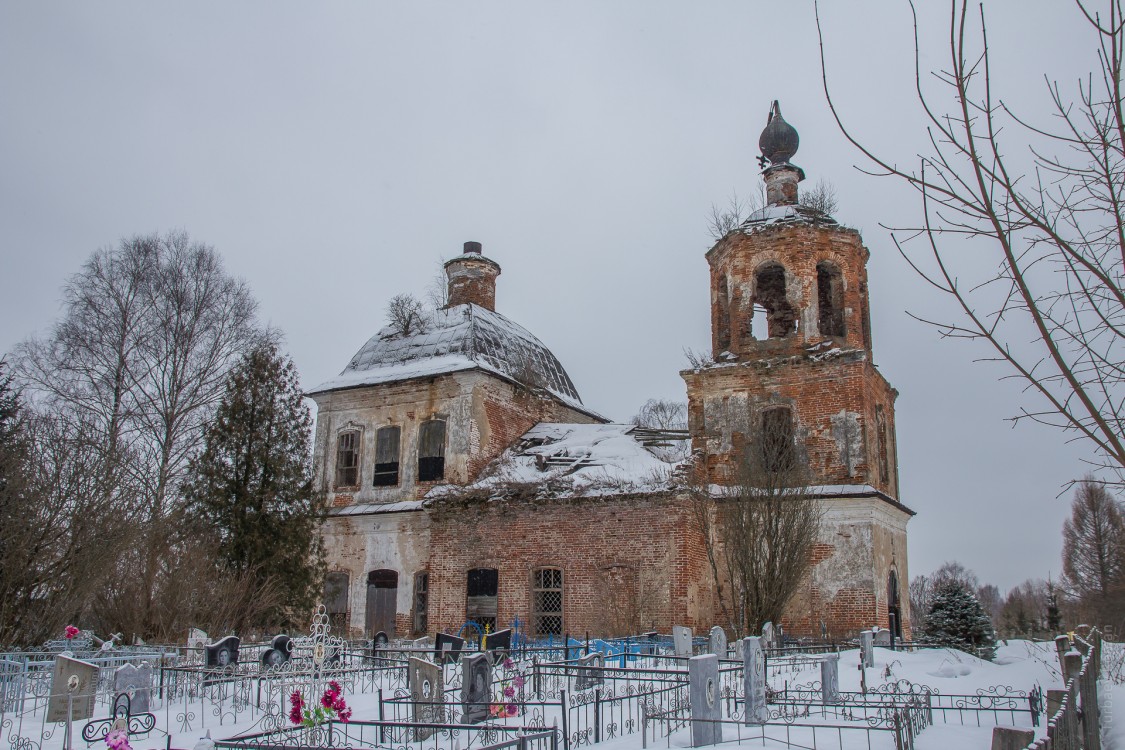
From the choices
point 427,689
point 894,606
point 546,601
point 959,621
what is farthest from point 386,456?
point 959,621

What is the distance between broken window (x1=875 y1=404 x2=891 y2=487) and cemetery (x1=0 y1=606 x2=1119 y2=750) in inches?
189

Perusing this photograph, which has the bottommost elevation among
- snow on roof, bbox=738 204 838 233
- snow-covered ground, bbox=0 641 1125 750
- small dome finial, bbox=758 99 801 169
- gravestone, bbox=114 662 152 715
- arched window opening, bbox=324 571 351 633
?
snow-covered ground, bbox=0 641 1125 750

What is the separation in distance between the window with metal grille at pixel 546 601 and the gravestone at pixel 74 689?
34.8 feet

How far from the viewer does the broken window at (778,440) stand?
63.3ft

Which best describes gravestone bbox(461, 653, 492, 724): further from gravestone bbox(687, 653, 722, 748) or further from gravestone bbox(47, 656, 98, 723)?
gravestone bbox(47, 656, 98, 723)

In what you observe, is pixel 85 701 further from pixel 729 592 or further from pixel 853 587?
pixel 853 587

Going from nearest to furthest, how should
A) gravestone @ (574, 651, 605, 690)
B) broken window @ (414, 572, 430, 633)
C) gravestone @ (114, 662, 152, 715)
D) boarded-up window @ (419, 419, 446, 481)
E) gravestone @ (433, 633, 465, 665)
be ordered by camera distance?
1. gravestone @ (114, 662, 152, 715)
2. gravestone @ (574, 651, 605, 690)
3. gravestone @ (433, 633, 465, 665)
4. broken window @ (414, 572, 430, 633)
5. boarded-up window @ (419, 419, 446, 481)

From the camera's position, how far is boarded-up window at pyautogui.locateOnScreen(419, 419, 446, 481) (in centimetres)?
2370

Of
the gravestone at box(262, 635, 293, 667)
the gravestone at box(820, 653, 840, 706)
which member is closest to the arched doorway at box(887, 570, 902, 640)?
Answer: the gravestone at box(820, 653, 840, 706)

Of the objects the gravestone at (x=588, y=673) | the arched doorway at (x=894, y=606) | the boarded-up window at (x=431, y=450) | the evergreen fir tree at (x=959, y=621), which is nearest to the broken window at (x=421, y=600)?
the boarded-up window at (x=431, y=450)

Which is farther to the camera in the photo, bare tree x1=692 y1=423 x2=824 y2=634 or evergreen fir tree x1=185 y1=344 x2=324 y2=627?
evergreen fir tree x1=185 y1=344 x2=324 y2=627

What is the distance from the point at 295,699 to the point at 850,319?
16.0 meters

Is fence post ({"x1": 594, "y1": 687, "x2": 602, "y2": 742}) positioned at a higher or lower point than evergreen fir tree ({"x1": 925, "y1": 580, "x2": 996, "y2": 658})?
lower

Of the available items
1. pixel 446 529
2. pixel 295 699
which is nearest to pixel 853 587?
pixel 446 529
